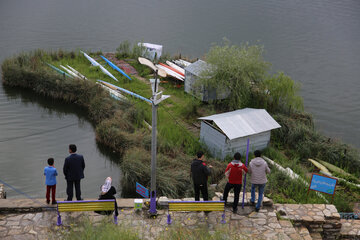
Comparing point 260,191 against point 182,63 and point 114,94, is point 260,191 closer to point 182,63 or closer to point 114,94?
point 114,94

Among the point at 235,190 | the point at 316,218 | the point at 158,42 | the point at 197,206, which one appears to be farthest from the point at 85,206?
the point at 158,42

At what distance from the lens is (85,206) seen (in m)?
8.09

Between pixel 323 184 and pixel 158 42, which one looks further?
pixel 158 42

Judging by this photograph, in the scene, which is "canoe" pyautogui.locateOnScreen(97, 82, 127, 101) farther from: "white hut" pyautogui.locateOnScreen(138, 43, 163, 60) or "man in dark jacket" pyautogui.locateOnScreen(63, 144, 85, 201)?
"man in dark jacket" pyautogui.locateOnScreen(63, 144, 85, 201)

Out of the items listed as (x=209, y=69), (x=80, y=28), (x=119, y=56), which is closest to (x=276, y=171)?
(x=209, y=69)

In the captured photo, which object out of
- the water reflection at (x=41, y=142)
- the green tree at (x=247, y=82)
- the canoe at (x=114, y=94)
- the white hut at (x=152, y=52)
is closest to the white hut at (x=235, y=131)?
the green tree at (x=247, y=82)

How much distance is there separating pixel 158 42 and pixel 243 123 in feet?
58.4

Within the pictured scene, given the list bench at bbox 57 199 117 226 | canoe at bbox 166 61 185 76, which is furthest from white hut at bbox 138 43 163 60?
bench at bbox 57 199 117 226

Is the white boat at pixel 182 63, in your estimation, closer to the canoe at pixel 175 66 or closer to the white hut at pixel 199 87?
the canoe at pixel 175 66

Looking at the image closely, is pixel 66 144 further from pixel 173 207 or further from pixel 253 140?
pixel 173 207

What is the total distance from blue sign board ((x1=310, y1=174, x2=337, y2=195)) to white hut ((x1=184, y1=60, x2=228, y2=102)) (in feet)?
24.9

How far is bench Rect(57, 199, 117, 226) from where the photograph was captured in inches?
317

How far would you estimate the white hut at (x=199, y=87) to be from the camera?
17.5m

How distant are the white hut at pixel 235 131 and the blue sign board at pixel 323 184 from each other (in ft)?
10.6
